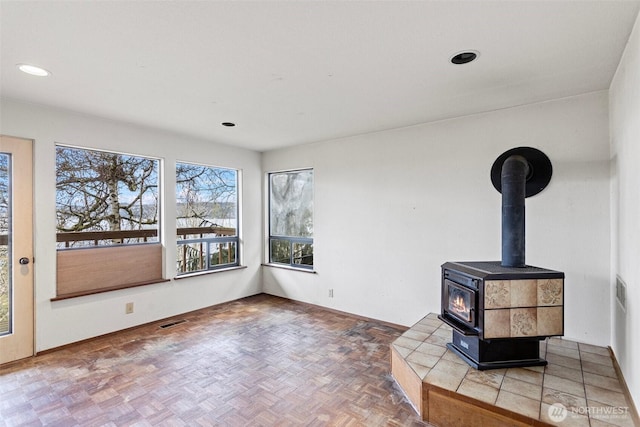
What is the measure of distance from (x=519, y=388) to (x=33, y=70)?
404 centimetres

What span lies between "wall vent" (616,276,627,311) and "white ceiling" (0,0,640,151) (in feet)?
5.10

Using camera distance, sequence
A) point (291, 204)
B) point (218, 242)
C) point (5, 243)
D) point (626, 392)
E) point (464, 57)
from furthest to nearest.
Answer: point (291, 204) → point (218, 242) → point (5, 243) → point (464, 57) → point (626, 392)

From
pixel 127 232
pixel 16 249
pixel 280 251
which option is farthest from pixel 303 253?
pixel 16 249

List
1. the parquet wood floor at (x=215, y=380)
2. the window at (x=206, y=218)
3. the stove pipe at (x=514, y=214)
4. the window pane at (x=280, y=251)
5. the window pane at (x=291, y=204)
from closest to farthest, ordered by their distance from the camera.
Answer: the parquet wood floor at (x=215, y=380) < the stove pipe at (x=514, y=214) < the window at (x=206, y=218) < the window pane at (x=291, y=204) < the window pane at (x=280, y=251)

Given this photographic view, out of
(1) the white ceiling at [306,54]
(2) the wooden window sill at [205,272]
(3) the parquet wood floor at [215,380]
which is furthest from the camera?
(2) the wooden window sill at [205,272]

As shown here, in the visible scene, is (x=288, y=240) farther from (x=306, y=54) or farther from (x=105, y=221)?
(x=306, y=54)

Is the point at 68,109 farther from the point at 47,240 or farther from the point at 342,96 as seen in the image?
the point at 342,96

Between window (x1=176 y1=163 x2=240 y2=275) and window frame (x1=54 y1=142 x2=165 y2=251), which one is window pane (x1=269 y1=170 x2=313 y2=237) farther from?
window frame (x1=54 y1=142 x2=165 y2=251)

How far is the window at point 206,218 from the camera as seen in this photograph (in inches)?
169

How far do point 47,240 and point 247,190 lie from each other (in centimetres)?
257

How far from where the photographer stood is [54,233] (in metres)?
3.11

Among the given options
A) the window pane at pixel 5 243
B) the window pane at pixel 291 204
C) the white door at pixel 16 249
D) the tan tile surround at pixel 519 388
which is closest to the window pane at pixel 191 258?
the window pane at pixel 291 204

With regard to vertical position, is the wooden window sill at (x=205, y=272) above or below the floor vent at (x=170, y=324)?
above

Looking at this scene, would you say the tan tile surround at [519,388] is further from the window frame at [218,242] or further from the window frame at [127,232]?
the window frame at [127,232]
